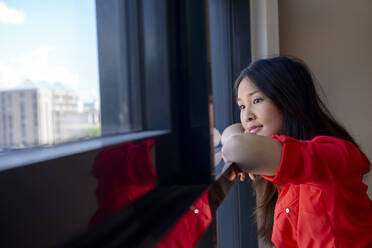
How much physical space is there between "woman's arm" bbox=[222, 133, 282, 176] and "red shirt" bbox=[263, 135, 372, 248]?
14 millimetres

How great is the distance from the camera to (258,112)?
79cm

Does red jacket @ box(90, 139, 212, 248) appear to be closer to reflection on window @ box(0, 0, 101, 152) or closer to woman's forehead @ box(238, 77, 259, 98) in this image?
reflection on window @ box(0, 0, 101, 152)

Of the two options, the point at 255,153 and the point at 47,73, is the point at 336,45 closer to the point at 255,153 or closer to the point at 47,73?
the point at 255,153

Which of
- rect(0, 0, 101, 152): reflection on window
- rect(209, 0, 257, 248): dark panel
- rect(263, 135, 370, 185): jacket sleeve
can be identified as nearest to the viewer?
rect(0, 0, 101, 152): reflection on window

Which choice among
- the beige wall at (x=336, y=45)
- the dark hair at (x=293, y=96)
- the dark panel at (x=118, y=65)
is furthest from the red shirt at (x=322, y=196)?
the beige wall at (x=336, y=45)

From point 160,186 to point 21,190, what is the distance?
23 centimetres

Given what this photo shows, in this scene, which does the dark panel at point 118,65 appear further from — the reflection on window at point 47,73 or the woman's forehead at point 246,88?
the woman's forehead at point 246,88

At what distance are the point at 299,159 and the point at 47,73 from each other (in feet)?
1.45

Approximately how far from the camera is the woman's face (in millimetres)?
774

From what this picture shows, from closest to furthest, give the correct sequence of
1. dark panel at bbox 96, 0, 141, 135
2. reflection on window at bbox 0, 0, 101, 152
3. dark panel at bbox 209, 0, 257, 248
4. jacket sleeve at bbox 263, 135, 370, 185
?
reflection on window at bbox 0, 0, 101, 152
dark panel at bbox 96, 0, 141, 135
jacket sleeve at bbox 263, 135, 370, 185
dark panel at bbox 209, 0, 257, 248

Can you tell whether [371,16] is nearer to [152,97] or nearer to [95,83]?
[152,97]

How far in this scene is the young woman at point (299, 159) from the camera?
556 mm

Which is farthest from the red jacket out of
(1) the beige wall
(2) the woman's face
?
(1) the beige wall

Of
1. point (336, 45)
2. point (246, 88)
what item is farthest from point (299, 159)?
point (336, 45)
